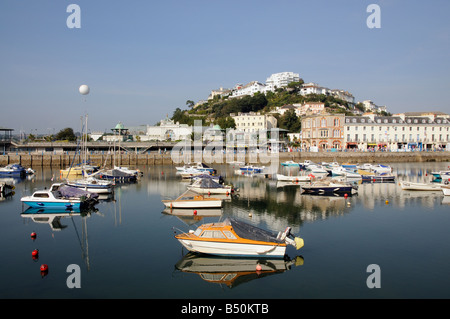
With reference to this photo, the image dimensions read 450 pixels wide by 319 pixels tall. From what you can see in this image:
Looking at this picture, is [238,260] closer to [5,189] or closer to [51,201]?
[51,201]

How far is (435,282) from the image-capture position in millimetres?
17500

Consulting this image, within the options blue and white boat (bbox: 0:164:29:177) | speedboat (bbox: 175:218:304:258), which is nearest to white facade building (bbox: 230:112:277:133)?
blue and white boat (bbox: 0:164:29:177)

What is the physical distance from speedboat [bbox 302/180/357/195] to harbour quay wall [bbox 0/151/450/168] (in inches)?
1895

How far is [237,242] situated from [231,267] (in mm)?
1478

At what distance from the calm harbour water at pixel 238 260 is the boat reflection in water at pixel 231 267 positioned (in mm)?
58

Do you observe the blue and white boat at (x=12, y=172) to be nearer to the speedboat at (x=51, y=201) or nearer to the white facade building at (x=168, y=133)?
the speedboat at (x=51, y=201)

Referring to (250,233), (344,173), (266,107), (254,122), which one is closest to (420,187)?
(344,173)

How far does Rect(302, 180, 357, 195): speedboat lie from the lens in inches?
1639

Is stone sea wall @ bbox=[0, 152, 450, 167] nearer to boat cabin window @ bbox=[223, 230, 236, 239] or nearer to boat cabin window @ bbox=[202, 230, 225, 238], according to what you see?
boat cabin window @ bbox=[202, 230, 225, 238]

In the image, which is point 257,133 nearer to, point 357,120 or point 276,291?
point 357,120

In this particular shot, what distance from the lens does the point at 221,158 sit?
91.5 meters

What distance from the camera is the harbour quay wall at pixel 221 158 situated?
80.1 meters

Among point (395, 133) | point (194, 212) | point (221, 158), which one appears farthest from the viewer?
point (395, 133)
